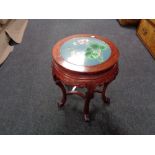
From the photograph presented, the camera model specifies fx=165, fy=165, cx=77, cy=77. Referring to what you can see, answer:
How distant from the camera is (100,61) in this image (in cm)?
106

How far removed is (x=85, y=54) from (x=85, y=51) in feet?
0.10

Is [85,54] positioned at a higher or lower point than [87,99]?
higher

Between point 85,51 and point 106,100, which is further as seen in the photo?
point 106,100

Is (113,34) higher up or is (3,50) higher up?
(3,50)

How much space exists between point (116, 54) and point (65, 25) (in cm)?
201

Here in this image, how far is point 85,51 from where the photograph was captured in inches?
44.7

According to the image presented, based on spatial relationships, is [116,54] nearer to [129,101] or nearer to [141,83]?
[129,101]

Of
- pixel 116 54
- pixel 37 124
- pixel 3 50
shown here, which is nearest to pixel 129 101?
pixel 116 54

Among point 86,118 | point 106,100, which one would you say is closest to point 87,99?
point 86,118

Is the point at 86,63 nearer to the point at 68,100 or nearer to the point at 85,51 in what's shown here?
the point at 85,51

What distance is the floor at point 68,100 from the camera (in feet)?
4.42

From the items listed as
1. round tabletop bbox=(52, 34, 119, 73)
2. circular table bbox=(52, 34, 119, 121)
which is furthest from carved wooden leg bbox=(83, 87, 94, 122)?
round tabletop bbox=(52, 34, 119, 73)

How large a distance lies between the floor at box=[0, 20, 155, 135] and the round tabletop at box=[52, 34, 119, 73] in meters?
0.57

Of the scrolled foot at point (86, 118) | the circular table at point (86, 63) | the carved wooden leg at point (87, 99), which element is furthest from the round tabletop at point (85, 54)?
the scrolled foot at point (86, 118)
